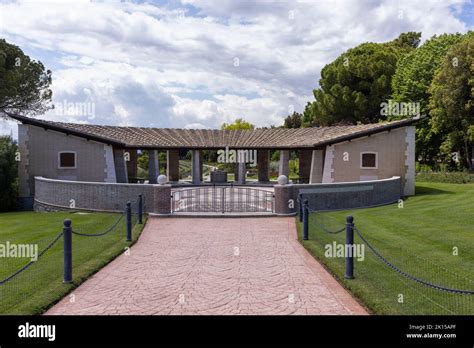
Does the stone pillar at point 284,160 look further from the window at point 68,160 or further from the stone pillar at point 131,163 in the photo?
the window at point 68,160

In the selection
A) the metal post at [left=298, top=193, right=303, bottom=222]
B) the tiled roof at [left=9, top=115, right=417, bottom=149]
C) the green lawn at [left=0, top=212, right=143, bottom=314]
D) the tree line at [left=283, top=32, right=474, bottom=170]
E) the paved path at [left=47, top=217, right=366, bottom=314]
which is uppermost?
the tree line at [left=283, top=32, right=474, bottom=170]

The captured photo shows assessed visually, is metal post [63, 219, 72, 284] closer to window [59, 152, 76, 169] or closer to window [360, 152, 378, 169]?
window [59, 152, 76, 169]

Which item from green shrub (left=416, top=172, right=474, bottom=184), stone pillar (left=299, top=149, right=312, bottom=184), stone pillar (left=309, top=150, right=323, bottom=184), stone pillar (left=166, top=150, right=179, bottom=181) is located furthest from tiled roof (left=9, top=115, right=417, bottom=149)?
green shrub (left=416, top=172, right=474, bottom=184)

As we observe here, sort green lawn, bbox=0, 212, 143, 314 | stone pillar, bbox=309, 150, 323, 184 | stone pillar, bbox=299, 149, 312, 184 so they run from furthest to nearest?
stone pillar, bbox=299, 149, 312, 184, stone pillar, bbox=309, 150, 323, 184, green lawn, bbox=0, 212, 143, 314

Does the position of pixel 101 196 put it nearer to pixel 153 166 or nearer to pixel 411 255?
pixel 153 166

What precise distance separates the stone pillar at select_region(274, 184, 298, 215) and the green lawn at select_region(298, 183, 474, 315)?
4.38 ft

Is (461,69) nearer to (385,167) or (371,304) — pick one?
(385,167)

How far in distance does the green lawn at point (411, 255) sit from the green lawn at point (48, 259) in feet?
18.0

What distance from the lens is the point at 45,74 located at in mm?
38281

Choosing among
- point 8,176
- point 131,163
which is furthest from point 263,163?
point 8,176

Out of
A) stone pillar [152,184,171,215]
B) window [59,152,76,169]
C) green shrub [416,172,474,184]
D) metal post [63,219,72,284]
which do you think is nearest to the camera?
metal post [63,219,72,284]

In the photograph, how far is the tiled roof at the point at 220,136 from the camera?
25.3 meters

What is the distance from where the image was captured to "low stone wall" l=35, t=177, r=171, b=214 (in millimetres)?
17859

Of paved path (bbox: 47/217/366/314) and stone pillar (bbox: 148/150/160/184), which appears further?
stone pillar (bbox: 148/150/160/184)
